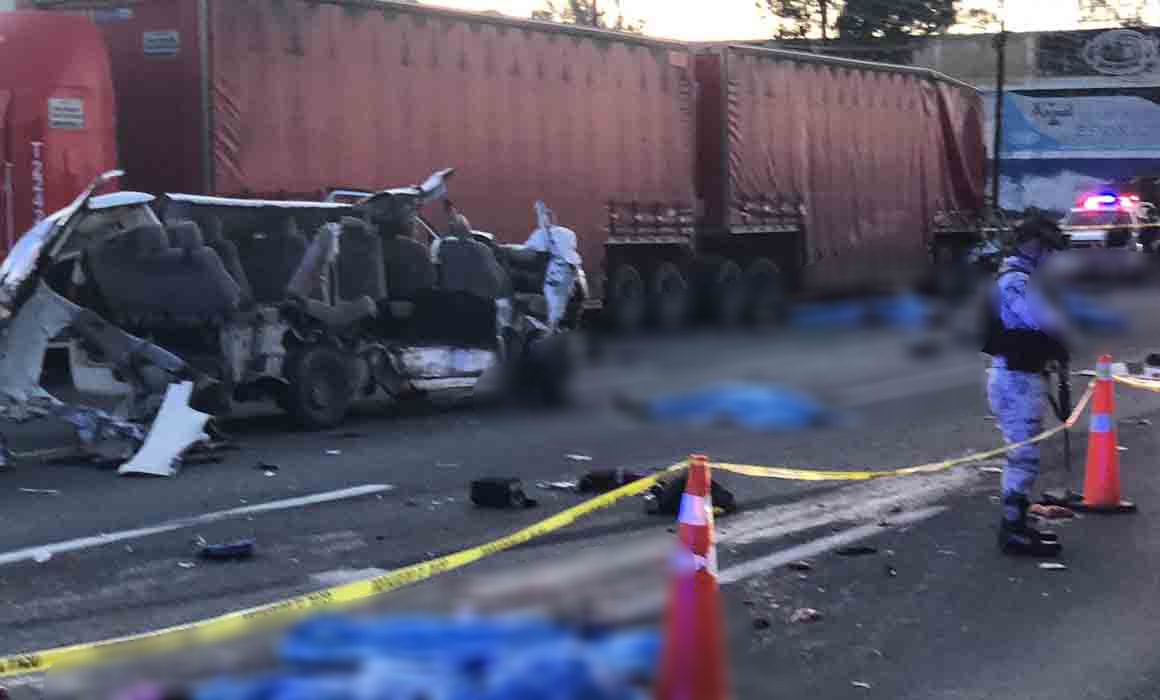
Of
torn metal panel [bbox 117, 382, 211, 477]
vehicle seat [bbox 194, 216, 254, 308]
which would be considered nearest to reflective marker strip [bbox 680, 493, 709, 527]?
torn metal panel [bbox 117, 382, 211, 477]

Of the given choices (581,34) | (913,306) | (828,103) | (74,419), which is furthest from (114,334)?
(828,103)

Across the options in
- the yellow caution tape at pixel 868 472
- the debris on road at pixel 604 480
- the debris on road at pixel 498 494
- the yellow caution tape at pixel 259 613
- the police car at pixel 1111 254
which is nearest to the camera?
the police car at pixel 1111 254

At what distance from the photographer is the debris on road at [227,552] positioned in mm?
8484

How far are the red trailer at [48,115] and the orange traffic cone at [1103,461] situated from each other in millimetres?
9609

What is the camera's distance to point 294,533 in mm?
9180

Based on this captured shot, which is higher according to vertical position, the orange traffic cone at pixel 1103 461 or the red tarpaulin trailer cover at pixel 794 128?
the red tarpaulin trailer cover at pixel 794 128

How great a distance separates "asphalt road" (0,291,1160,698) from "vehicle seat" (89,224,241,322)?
3.73 ft

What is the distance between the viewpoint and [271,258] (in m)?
13.2

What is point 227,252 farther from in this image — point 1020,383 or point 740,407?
point 740,407

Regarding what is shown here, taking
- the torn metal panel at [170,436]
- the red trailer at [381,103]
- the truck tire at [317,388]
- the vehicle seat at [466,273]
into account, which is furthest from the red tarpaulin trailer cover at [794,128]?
the torn metal panel at [170,436]

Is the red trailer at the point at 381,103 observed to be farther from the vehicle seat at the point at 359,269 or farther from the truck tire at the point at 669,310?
the truck tire at the point at 669,310

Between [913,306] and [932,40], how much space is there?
178 feet

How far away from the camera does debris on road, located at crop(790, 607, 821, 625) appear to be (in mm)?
7270

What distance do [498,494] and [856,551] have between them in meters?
2.33
